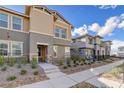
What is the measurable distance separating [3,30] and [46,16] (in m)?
4.74

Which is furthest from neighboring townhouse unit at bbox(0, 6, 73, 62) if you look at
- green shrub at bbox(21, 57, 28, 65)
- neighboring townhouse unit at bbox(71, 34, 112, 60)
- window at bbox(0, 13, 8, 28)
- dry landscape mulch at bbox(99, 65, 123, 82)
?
neighboring townhouse unit at bbox(71, 34, 112, 60)

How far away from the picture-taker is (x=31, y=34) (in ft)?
43.1

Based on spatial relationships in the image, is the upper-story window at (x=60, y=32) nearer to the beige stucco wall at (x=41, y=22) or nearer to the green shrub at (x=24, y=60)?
the beige stucco wall at (x=41, y=22)

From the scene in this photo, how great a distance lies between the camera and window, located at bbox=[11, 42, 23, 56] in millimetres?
12383

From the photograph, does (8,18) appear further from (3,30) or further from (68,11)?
(68,11)

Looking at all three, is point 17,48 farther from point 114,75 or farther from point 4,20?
point 114,75

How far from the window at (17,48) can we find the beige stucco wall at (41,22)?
1927 mm

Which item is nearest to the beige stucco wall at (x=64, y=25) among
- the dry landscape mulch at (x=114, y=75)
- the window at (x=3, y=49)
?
the window at (x=3, y=49)

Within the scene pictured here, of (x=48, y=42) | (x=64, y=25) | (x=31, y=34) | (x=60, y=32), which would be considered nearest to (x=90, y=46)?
(x=64, y=25)

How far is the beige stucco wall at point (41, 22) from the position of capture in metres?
13.4

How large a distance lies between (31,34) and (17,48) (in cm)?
186

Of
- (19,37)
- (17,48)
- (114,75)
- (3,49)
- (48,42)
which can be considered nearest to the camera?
(114,75)
